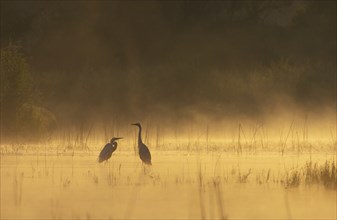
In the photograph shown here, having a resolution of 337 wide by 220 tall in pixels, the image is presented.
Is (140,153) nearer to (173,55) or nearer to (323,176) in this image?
(323,176)

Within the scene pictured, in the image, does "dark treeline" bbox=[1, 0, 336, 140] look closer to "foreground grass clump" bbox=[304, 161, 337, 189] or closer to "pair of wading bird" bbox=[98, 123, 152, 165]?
"pair of wading bird" bbox=[98, 123, 152, 165]

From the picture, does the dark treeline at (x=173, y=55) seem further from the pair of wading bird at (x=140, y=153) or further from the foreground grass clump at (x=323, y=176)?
the foreground grass clump at (x=323, y=176)

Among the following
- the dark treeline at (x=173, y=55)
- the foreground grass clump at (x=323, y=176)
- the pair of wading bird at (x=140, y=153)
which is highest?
the dark treeline at (x=173, y=55)

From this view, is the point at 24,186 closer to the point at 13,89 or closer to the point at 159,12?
the point at 13,89

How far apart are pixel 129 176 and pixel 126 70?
19858 mm

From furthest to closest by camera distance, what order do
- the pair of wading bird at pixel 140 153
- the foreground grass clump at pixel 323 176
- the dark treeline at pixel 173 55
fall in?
the dark treeline at pixel 173 55, the pair of wading bird at pixel 140 153, the foreground grass clump at pixel 323 176

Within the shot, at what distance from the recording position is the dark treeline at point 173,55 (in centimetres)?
2978

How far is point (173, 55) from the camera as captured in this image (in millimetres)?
35875

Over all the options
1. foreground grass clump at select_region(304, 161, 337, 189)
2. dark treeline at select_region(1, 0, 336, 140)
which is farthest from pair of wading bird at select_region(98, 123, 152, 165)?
dark treeline at select_region(1, 0, 336, 140)

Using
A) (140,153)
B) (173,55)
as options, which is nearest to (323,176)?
(140,153)

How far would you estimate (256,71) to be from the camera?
Answer: 31.8 meters

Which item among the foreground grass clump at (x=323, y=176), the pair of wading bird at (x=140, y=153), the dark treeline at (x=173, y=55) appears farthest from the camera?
the dark treeline at (x=173, y=55)

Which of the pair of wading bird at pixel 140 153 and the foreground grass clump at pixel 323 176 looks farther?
the pair of wading bird at pixel 140 153

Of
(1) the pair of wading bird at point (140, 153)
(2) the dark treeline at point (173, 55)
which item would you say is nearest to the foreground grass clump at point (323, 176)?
(1) the pair of wading bird at point (140, 153)
